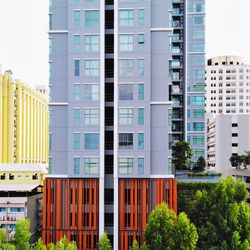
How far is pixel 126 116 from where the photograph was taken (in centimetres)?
2256

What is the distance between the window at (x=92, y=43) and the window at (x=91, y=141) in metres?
4.99

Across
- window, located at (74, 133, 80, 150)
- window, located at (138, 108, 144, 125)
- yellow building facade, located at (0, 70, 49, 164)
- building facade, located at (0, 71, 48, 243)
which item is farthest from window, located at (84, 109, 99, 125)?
yellow building facade, located at (0, 70, 49, 164)

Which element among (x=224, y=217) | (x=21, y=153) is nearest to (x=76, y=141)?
(x=224, y=217)

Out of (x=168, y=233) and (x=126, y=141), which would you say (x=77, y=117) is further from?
(x=168, y=233)

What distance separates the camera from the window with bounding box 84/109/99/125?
2275 centimetres

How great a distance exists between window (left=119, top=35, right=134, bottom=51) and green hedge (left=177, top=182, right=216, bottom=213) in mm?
8881

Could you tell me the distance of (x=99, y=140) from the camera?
22.6 metres

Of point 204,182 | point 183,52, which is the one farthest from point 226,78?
point 204,182

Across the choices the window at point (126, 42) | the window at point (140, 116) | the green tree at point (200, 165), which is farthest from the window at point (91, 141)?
the green tree at point (200, 165)

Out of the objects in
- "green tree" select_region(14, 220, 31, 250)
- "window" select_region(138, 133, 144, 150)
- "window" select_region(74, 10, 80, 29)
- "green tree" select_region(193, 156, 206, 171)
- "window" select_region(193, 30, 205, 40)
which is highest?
"window" select_region(193, 30, 205, 40)

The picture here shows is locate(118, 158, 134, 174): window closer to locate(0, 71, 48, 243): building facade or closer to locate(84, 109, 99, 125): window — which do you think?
locate(84, 109, 99, 125): window

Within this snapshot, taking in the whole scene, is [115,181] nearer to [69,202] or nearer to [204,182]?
[69,202]

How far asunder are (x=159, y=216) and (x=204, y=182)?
20.4 ft

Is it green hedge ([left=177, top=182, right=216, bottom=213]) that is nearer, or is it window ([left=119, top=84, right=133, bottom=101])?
window ([left=119, top=84, right=133, bottom=101])
